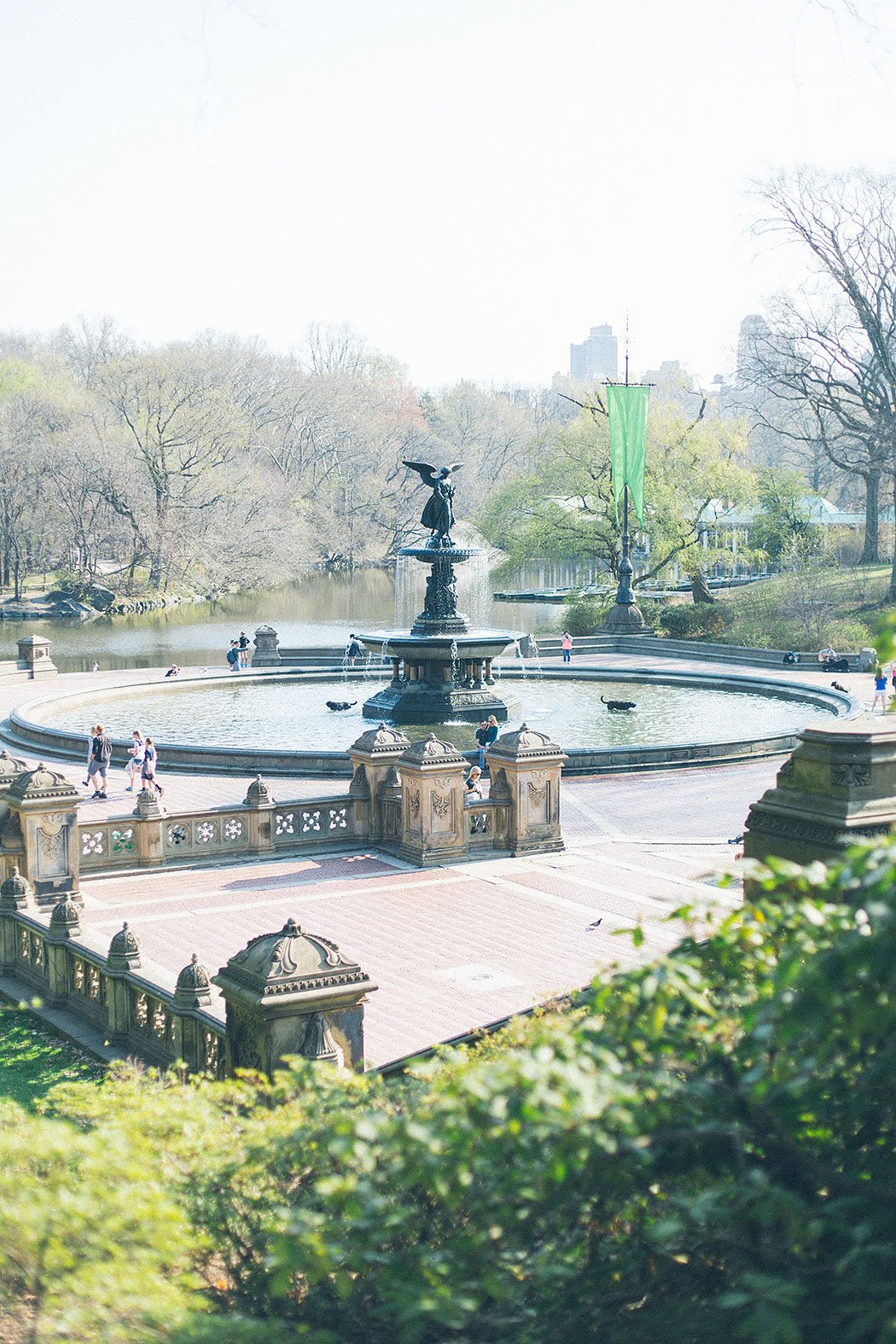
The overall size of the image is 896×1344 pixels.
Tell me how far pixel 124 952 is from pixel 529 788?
840 cm

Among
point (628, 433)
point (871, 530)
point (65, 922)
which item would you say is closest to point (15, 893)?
point (65, 922)

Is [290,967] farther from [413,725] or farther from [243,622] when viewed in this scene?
[243,622]

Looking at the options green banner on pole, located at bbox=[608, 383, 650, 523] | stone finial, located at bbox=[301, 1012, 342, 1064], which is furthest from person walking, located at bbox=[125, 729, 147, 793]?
green banner on pole, located at bbox=[608, 383, 650, 523]

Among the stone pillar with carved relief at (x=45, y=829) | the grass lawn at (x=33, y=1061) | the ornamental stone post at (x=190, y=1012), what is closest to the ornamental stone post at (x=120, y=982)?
the grass lawn at (x=33, y=1061)

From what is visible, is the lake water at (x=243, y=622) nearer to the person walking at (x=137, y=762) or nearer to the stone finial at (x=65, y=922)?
the person walking at (x=137, y=762)

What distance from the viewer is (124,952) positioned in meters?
11.6

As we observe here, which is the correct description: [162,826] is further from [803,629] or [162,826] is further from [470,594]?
[470,594]

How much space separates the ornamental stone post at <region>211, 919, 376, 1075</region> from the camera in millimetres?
8992

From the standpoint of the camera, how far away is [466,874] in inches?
697

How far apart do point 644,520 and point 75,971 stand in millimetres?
46046

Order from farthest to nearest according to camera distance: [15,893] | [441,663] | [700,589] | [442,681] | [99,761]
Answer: [700,589], [442,681], [441,663], [99,761], [15,893]

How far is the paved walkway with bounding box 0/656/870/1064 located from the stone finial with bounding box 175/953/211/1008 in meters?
0.16

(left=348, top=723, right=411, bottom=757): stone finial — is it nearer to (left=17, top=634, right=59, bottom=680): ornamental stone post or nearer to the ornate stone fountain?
the ornate stone fountain

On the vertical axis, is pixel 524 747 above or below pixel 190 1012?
above
